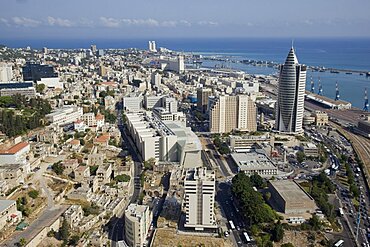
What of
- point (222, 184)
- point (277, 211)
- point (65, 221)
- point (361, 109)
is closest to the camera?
point (65, 221)

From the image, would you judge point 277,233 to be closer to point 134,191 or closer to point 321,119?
point 134,191

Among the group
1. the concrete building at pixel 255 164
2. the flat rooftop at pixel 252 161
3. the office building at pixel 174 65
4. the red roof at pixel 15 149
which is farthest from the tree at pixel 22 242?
the office building at pixel 174 65

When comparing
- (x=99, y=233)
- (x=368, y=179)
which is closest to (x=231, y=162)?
(x=368, y=179)

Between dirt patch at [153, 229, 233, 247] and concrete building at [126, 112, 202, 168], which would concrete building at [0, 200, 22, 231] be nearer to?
dirt patch at [153, 229, 233, 247]

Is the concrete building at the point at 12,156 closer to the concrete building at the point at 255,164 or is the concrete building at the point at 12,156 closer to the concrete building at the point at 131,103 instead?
the concrete building at the point at 255,164

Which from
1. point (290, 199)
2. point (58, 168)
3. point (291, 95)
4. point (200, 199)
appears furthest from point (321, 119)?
point (58, 168)

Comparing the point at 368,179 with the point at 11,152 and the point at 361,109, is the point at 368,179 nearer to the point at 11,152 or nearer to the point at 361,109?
the point at 11,152

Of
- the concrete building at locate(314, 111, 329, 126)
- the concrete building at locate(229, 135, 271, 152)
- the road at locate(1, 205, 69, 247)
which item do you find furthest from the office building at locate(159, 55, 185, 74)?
the road at locate(1, 205, 69, 247)
